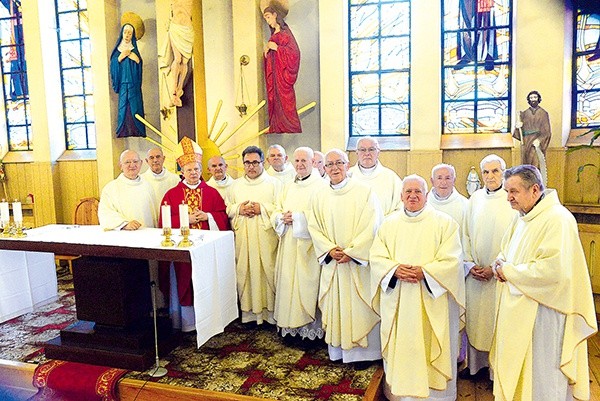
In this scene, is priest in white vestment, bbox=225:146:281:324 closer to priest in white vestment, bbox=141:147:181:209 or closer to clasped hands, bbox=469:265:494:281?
priest in white vestment, bbox=141:147:181:209

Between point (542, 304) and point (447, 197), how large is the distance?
56.4 inches

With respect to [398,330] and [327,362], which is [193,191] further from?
[398,330]

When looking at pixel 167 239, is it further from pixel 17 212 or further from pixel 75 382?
pixel 17 212

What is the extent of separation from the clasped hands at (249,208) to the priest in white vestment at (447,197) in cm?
172

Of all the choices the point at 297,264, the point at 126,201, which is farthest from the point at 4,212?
the point at 297,264

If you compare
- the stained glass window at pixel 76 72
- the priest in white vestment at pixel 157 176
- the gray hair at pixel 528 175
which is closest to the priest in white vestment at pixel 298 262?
the priest in white vestment at pixel 157 176

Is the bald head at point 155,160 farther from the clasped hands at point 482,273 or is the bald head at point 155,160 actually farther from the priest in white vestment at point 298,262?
the clasped hands at point 482,273

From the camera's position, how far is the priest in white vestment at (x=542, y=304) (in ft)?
10.8

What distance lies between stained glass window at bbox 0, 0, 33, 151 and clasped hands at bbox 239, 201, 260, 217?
20.5 feet

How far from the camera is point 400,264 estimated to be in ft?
12.6

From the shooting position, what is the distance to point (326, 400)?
3939 millimetres

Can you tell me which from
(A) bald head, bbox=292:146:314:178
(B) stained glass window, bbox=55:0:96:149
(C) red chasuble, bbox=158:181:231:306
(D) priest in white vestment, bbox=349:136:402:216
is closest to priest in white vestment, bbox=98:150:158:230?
(C) red chasuble, bbox=158:181:231:306

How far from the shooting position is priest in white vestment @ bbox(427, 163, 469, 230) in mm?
4469

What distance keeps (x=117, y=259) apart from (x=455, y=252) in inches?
116
